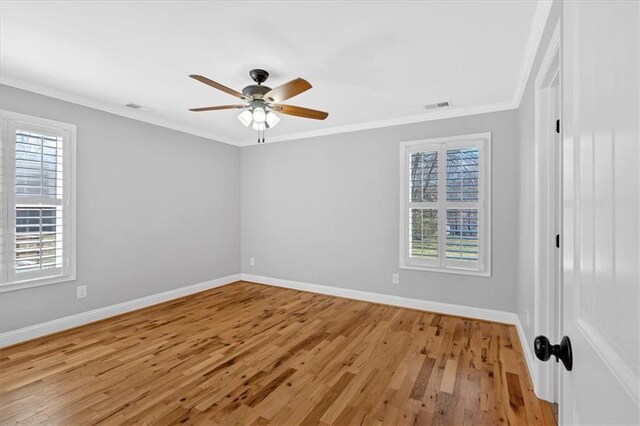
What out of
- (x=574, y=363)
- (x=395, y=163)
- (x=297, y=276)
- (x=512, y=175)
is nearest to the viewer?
(x=574, y=363)

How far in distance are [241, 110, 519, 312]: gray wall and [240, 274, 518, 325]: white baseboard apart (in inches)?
2.7

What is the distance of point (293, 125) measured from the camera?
180 inches

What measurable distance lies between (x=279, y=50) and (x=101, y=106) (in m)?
2.56

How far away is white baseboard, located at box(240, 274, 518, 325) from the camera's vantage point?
3.66 meters

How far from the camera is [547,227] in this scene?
2162 mm

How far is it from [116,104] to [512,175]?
4725 mm

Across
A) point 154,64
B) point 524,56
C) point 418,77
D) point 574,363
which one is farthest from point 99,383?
point 524,56

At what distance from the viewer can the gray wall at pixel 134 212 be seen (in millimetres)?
3326

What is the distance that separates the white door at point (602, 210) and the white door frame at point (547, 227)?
1566 millimetres

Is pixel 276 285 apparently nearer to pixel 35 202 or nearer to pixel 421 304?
pixel 421 304

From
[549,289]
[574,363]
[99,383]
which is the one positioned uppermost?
[574,363]

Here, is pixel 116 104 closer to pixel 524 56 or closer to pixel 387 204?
pixel 387 204

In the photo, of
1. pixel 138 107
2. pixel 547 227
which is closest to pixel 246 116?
pixel 138 107

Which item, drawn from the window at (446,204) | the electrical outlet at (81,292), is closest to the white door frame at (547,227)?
the window at (446,204)
